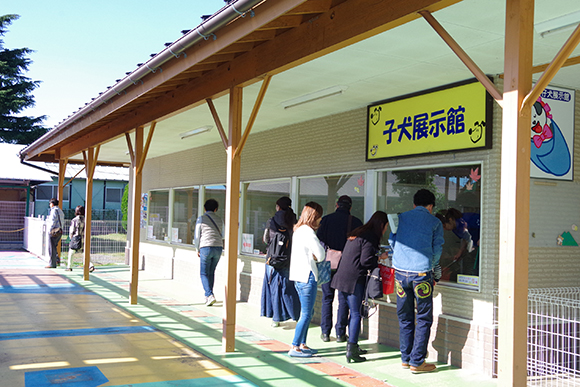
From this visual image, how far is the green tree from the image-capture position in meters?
38.3

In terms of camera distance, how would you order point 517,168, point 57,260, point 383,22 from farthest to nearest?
1. point 57,260
2. point 383,22
3. point 517,168

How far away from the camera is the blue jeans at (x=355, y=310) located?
5762mm

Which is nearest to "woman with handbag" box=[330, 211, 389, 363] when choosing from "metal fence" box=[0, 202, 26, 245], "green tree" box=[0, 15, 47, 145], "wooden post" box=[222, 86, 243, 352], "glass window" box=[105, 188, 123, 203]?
"wooden post" box=[222, 86, 243, 352]

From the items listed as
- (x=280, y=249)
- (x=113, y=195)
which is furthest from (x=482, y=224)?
(x=113, y=195)

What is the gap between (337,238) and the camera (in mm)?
6750

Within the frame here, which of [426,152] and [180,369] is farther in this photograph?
[426,152]

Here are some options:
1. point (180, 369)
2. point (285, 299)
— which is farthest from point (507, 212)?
point (285, 299)

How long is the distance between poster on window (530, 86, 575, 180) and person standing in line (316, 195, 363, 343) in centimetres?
215

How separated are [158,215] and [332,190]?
7.96 m

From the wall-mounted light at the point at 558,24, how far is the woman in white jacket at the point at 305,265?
2.77 m

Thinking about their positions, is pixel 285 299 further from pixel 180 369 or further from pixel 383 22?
pixel 383 22

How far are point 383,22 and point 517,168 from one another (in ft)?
5.10

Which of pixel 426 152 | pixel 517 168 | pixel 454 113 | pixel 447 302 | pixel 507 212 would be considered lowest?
pixel 447 302

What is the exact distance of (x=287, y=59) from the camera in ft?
16.9
